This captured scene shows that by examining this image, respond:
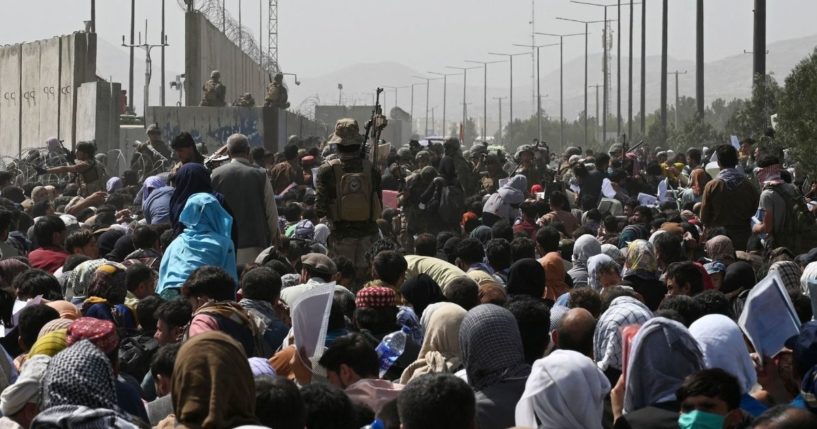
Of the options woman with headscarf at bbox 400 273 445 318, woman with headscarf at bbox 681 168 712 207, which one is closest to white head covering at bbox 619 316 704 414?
woman with headscarf at bbox 400 273 445 318

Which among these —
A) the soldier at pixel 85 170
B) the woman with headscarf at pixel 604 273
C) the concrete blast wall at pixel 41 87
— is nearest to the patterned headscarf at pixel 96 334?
the woman with headscarf at pixel 604 273

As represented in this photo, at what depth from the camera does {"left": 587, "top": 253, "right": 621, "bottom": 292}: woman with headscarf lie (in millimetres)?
9945

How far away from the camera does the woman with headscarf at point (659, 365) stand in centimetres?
615

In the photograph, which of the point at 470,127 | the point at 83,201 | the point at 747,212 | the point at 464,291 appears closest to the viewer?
the point at 464,291

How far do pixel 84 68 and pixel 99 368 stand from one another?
2286 centimetres

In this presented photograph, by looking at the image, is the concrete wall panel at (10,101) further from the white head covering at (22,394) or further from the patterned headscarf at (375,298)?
the white head covering at (22,394)

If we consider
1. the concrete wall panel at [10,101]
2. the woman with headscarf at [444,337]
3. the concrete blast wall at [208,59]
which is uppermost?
the concrete blast wall at [208,59]

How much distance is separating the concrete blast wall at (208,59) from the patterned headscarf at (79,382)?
27.0 meters

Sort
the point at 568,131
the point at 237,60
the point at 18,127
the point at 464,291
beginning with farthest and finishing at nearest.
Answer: the point at 568,131
the point at 237,60
the point at 18,127
the point at 464,291

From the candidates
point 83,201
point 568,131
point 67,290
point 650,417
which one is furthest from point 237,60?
point 568,131

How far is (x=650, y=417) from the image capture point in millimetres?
6074

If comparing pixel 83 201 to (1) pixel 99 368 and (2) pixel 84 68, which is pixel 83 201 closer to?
(1) pixel 99 368

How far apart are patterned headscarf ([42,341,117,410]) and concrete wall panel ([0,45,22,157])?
24250mm

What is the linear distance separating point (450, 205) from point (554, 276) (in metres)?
5.01
